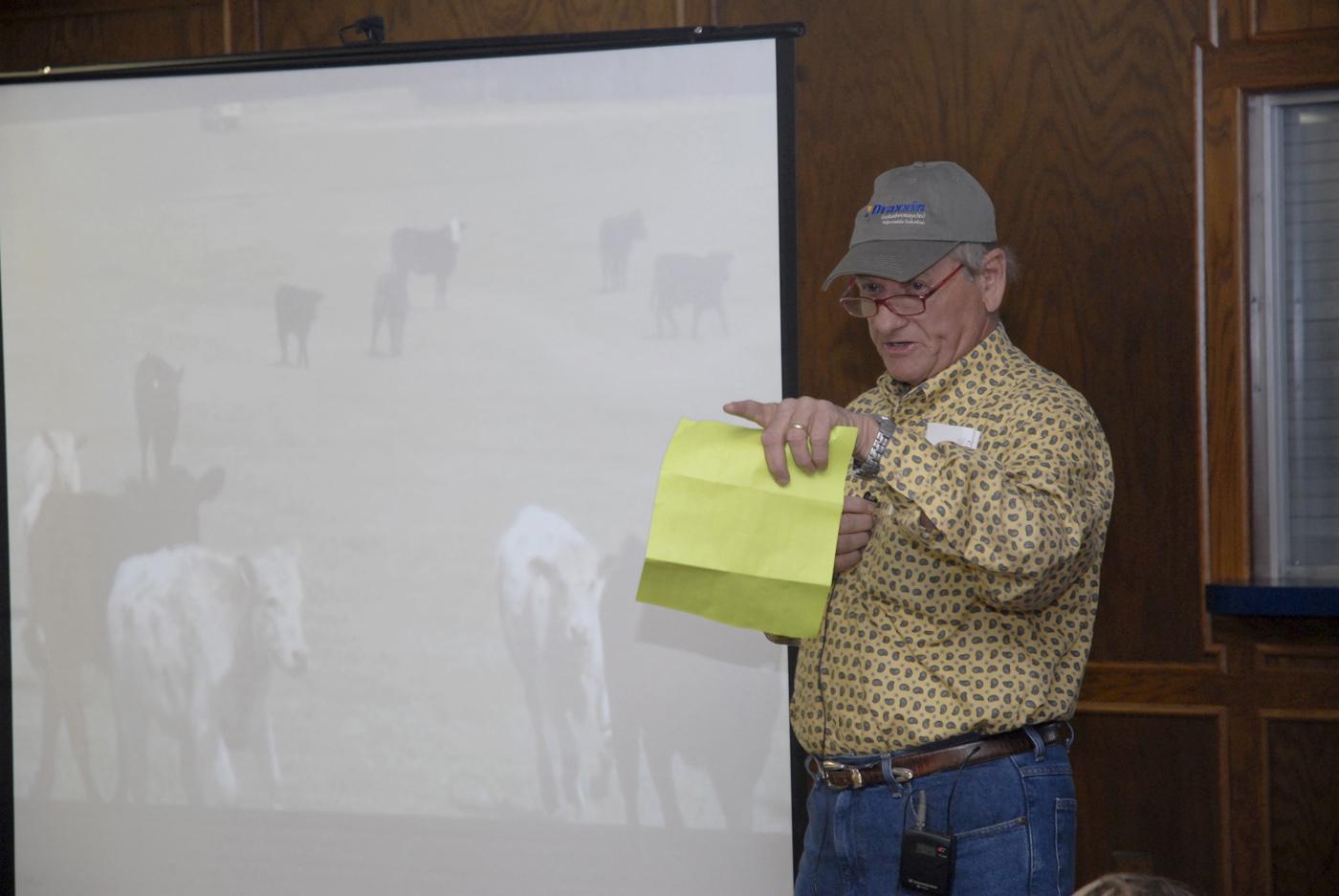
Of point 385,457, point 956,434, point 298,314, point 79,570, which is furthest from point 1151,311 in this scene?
point 79,570

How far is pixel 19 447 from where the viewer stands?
265 centimetres

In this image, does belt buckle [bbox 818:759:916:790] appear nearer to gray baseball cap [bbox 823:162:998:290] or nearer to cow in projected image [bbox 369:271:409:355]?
gray baseball cap [bbox 823:162:998:290]

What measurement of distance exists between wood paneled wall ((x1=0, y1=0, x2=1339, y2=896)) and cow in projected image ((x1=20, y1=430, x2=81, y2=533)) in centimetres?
156

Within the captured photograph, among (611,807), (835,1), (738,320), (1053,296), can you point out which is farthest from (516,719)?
(835,1)

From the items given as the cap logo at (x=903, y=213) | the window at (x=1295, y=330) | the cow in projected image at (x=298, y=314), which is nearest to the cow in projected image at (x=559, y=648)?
the cow in projected image at (x=298, y=314)

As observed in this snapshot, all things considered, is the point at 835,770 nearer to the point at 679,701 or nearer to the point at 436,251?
the point at 679,701

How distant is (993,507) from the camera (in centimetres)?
133

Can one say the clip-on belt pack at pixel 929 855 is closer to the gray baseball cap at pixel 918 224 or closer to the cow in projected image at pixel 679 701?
the gray baseball cap at pixel 918 224

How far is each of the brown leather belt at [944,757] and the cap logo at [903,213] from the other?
636 mm

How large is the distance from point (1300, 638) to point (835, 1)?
1465 mm

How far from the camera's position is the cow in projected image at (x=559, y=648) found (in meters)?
2.43

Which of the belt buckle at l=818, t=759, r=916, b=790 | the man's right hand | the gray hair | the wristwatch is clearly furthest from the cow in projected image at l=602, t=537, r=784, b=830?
the wristwatch

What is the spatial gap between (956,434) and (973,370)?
134mm

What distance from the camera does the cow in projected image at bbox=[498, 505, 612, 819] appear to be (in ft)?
7.97
